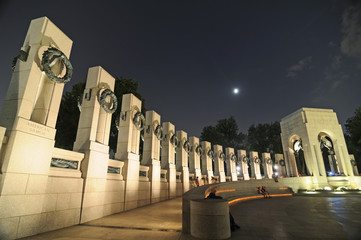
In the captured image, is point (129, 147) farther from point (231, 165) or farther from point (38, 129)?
point (231, 165)

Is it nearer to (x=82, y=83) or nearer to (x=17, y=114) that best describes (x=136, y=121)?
(x=17, y=114)

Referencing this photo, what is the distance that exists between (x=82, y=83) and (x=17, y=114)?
1860 cm

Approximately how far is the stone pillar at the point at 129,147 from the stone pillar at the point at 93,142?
2033 mm

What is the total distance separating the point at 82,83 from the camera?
23.5 m

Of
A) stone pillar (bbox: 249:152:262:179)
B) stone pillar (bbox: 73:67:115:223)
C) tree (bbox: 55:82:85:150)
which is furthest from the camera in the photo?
stone pillar (bbox: 249:152:262:179)

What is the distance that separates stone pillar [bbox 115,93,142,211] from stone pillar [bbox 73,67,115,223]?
2033mm

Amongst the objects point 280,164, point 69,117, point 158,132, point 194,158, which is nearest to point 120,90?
point 69,117

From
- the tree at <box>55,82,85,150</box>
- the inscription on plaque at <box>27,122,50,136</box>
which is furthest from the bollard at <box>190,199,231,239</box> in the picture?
the tree at <box>55,82,85,150</box>

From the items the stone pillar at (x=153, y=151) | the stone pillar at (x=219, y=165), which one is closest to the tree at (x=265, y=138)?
the stone pillar at (x=219, y=165)

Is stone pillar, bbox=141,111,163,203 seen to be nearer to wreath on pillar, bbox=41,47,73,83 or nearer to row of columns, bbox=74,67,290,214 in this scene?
row of columns, bbox=74,67,290,214

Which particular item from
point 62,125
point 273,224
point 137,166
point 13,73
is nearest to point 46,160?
point 13,73

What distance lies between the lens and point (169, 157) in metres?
18.6

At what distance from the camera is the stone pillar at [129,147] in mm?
11938

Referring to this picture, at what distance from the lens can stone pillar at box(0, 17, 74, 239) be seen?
5934 mm
